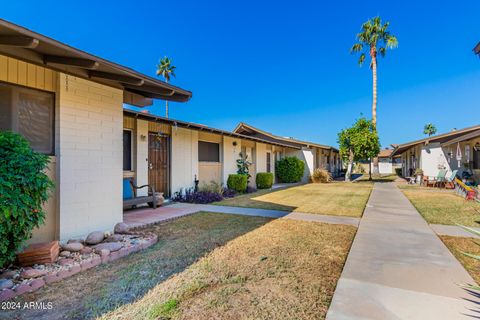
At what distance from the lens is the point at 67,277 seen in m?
3.25

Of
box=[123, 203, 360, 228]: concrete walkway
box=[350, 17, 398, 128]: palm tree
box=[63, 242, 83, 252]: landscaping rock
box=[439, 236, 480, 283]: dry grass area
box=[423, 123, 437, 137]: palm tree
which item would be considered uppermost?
box=[350, 17, 398, 128]: palm tree

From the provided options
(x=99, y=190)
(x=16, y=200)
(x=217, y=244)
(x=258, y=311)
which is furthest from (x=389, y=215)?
(x=16, y=200)

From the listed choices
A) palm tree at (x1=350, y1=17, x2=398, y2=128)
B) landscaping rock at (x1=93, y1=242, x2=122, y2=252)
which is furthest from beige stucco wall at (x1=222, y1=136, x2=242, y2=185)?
palm tree at (x1=350, y1=17, x2=398, y2=128)

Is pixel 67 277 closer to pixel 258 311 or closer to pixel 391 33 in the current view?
pixel 258 311

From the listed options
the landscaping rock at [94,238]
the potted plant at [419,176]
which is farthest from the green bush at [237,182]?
the potted plant at [419,176]

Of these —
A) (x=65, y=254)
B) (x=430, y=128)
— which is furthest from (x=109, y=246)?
(x=430, y=128)

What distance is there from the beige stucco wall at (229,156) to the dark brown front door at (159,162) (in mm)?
3578

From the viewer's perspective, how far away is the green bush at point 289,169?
61.6ft

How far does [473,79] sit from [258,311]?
23.2 m

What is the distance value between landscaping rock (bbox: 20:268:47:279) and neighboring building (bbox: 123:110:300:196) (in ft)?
16.1

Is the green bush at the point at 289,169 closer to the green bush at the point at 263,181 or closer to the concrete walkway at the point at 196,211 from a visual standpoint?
the green bush at the point at 263,181

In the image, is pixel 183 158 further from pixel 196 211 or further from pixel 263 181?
pixel 263 181

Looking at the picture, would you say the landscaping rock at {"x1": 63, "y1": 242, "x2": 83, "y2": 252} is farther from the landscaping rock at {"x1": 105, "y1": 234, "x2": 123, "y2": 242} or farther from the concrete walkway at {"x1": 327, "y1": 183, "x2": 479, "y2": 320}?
the concrete walkway at {"x1": 327, "y1": 183, "x2": 479, "y2": 320}

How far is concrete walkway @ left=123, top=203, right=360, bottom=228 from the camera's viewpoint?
6.28m
